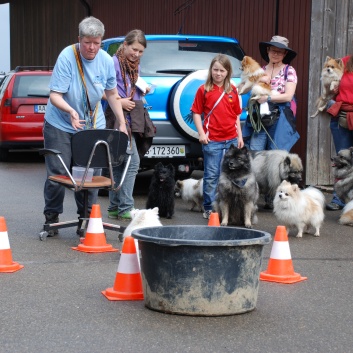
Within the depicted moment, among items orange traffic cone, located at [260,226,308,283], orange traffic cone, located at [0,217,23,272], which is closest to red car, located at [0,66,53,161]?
orange traffic cone, located at [0,217,23,272]

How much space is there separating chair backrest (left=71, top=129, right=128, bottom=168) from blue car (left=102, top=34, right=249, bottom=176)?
3.00 meters

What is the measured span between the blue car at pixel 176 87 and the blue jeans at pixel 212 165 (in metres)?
1.29

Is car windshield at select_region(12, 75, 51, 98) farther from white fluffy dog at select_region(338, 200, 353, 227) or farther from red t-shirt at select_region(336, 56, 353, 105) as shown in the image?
white fluffy dog at select_region(338, 200, 353, 227)

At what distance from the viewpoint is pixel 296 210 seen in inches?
369

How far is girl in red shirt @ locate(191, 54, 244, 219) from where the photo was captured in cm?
1036

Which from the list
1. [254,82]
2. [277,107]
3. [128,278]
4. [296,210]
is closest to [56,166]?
[296,210]

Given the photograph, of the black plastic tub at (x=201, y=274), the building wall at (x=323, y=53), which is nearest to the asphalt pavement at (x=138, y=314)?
the black plastic tub at (x=201, y=274)

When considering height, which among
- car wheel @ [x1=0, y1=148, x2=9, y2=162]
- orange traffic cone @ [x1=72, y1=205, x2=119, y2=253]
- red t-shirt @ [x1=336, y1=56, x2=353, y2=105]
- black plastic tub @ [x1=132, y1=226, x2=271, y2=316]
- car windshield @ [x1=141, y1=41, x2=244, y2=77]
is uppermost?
car windshield @ [x1=141, y1=41, x2=244, y2=77]

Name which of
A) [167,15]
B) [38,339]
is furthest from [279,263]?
[167,15]

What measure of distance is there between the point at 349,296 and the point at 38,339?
2.50 meters

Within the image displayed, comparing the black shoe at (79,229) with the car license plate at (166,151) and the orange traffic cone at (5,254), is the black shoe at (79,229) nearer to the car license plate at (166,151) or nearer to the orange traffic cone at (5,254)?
the orange traffic cone at (5,254)

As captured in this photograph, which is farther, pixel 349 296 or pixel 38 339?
pixel 349 296

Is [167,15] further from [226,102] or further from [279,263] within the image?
[279,263]

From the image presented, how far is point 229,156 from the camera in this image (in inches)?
394
